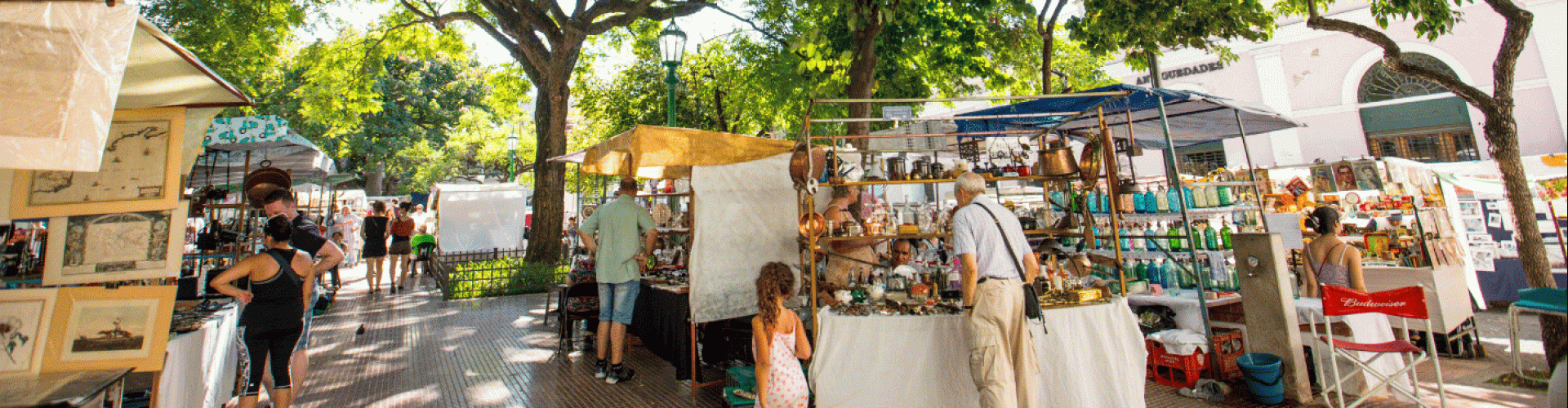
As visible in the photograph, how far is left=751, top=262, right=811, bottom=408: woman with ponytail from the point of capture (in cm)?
372

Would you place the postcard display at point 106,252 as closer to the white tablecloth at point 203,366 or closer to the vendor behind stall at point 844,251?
the white tablecloth at point 203,366

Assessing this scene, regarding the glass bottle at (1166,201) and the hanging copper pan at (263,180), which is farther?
the hanging copper pan at (263,180)

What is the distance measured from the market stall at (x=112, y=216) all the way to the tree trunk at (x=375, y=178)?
29899 mm

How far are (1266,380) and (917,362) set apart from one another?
2.59 meters

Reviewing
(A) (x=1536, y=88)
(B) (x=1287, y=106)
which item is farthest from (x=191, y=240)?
(A) (x=1536, y=88)

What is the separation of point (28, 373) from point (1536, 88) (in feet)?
71.5

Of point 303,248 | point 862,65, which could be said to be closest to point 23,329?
point 303,248

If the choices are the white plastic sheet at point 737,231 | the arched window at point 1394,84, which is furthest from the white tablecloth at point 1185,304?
the arched window at point 1394,84

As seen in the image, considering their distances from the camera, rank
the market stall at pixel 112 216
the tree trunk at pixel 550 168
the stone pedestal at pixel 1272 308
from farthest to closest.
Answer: the tree trunk at pixel 550 168 < the stone pedestal at pixel 1272 308 < the market stall at pixel 112 216

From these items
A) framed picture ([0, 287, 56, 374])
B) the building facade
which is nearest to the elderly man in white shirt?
framed picture ([0, 287, 56, 374])

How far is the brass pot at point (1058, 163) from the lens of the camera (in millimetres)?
4766

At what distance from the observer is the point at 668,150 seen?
4.71 m

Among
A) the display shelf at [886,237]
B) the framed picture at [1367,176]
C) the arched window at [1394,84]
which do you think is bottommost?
the display shelf at [886,237]

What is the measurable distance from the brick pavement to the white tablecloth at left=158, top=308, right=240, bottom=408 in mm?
556
